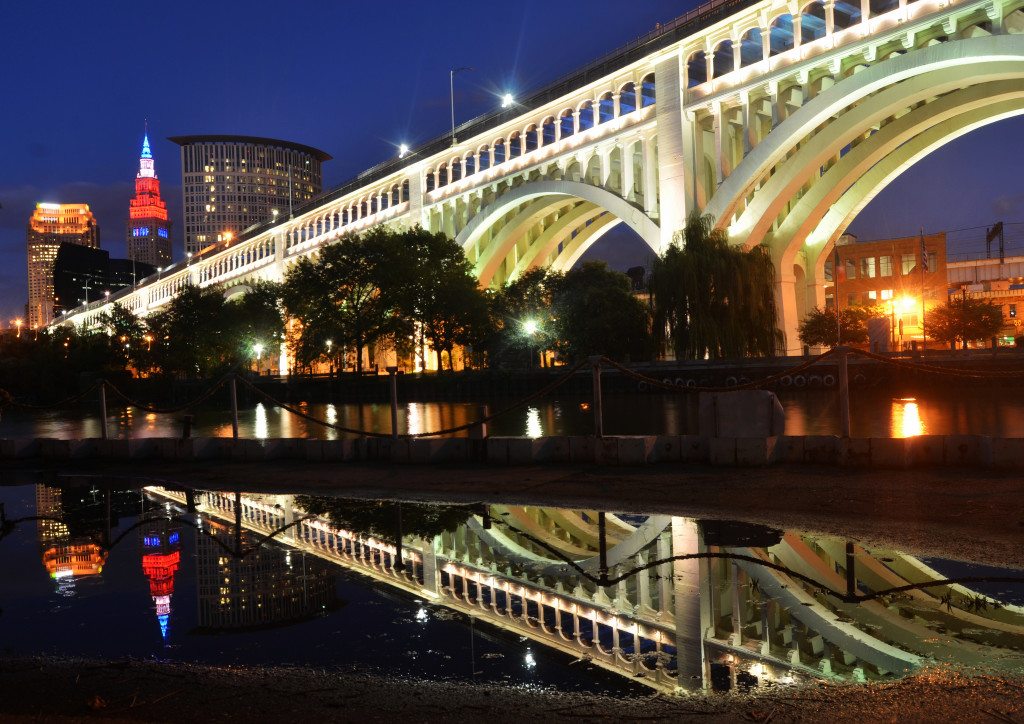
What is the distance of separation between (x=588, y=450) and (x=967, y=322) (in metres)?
48.5

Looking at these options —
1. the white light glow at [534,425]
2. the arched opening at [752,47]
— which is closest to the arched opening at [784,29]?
the arched opening at [752,47]

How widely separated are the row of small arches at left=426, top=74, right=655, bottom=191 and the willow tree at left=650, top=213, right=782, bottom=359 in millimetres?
10132

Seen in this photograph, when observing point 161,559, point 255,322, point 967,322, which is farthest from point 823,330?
point 161,559

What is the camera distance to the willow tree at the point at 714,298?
36.7 m

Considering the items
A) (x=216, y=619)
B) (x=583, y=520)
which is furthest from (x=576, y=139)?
(x=216, y=619)

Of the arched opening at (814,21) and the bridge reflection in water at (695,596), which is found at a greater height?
the arched opening at (814,21)

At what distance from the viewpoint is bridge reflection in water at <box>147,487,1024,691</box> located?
153 inches

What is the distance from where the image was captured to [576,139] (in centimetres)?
4731

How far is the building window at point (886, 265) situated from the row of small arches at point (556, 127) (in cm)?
3514

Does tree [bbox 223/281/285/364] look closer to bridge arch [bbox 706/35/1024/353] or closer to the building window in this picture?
bridge arch [bbox 706/35/1024/353]

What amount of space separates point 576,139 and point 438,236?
11798 millimetres

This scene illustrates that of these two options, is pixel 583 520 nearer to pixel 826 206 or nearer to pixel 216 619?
pixel 216 619

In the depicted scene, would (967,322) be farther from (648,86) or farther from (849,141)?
(648,86)

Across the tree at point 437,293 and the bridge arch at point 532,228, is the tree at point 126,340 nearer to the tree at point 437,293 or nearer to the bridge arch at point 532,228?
the tree at point 437,293
